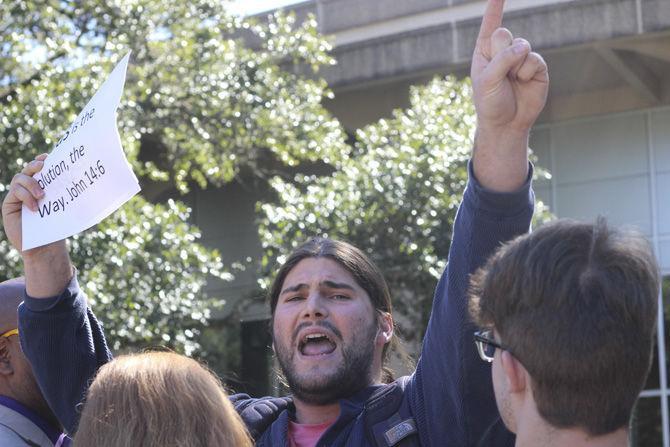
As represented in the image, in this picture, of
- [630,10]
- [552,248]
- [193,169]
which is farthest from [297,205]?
[552,248]

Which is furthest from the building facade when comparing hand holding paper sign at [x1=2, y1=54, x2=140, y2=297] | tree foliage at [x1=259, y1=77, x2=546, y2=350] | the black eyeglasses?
the black eyeglasses

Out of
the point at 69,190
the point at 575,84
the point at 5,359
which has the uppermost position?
the point at 69,190

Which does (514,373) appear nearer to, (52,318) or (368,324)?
(368,324)

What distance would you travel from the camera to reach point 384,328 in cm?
371

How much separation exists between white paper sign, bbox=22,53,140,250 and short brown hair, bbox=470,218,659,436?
1.18 metres

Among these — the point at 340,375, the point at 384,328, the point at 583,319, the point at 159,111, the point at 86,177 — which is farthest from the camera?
the point at 159,111

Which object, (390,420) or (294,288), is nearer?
(390,420)

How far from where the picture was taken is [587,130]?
1441 cm

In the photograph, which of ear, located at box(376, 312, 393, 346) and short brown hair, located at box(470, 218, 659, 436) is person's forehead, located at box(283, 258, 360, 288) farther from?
short brown hair, located at box(470, 218, 659, 436)

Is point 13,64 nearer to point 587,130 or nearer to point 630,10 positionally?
point 630,10

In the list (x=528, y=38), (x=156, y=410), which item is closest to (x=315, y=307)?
(x=156, y=410)

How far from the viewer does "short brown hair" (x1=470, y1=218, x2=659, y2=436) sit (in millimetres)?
2244

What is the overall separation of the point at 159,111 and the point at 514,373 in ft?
30.8

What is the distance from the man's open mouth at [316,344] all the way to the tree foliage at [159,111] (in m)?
5.55
